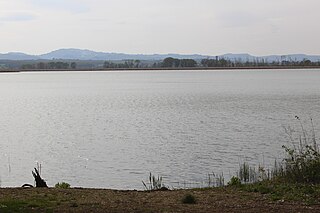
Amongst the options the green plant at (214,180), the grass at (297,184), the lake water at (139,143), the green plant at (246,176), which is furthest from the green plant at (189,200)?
the lake water at (139,143)

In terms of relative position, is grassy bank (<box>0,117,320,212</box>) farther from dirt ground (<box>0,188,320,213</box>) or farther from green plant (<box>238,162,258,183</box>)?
green plant (<box>238,162,258,183</box>)

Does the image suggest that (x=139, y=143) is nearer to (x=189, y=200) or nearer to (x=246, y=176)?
(x=246, y=176)

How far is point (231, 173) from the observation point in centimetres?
1944

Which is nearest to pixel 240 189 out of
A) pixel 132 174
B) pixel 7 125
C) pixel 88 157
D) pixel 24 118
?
pixel 132 174

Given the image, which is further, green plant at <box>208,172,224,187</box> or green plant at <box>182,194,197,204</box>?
green plant at <box>208,172,224,187</box>

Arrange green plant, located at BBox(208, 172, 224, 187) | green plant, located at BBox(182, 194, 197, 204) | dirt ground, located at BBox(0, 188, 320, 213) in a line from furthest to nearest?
green plant, located at BBox(208, 172, 224, 187) < green plant, located at BBox(182, 194, 197, 204) < dirt ground, located at BBox(0, 188, 320, 213)

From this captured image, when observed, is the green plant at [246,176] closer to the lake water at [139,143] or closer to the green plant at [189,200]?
the lake water at [139,143]

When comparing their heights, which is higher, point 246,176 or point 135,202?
point 135,202

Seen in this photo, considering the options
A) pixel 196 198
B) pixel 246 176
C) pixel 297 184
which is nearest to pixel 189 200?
pixel 196 198

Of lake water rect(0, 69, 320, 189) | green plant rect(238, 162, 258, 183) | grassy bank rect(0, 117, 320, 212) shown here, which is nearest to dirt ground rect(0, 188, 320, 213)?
grassy bank rect(0, 117, 320, 212)

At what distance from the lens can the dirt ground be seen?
9.08 metres

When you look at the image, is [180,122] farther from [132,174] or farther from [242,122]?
[132,174]

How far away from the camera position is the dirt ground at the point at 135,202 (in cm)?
908

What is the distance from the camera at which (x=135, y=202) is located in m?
9.83
